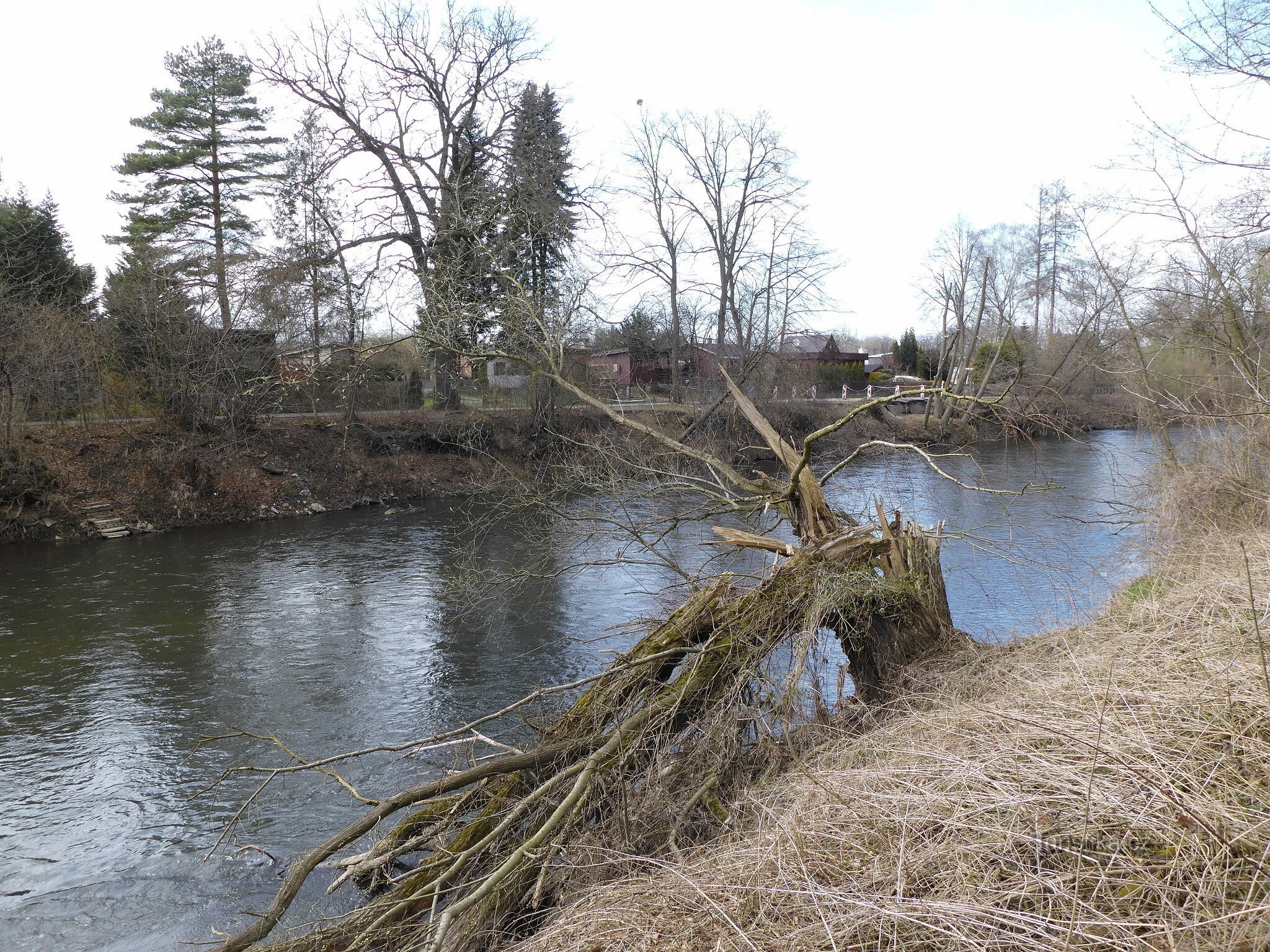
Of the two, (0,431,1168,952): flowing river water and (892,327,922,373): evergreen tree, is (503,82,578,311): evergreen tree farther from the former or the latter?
(892,327,922,373): evergreen tree

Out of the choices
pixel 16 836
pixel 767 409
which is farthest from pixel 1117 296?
pixel 767 409

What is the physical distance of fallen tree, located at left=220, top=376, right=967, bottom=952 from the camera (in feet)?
15.5

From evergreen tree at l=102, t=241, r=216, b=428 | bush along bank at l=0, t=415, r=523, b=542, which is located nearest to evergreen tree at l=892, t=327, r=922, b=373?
bush along bank at l=0, t=415, r=523, b=542

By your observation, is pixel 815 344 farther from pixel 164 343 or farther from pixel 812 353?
pixel 164 343

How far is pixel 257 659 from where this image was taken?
11.1m

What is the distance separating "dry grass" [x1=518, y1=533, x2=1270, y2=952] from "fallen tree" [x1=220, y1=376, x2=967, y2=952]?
0.46 m

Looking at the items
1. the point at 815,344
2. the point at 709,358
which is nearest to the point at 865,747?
the point at 709,358

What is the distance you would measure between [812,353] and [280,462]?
32.4 m

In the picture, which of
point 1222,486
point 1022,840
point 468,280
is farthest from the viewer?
point 468,280

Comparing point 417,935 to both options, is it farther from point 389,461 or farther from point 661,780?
point 389,461

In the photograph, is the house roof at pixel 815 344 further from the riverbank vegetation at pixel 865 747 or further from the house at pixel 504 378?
the riverbank vegetation at pixel 865 747

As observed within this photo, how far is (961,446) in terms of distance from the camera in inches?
301

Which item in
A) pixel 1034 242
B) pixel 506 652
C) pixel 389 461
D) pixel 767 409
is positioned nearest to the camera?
pixel 506 652

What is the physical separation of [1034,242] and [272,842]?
43.4 meters
